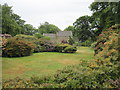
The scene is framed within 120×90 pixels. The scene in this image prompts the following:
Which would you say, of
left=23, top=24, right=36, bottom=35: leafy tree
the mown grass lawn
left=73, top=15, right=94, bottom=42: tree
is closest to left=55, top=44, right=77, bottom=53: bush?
the mown grass lawn

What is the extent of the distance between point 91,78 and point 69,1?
28.9 ft

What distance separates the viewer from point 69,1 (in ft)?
32.3

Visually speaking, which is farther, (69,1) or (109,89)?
(69,1)

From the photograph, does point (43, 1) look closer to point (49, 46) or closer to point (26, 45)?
point (26, 45)

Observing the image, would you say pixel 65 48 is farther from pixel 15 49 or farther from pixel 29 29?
pixel 29 29

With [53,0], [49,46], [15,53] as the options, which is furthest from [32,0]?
[49,46]

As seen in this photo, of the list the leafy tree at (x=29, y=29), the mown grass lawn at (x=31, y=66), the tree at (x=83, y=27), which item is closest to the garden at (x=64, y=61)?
the mown grass lawn at (x=31, y=66)

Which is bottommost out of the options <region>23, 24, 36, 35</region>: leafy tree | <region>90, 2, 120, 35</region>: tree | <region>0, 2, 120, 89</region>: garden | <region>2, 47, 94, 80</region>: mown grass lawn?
<region>2, 47, 94, 80</region>: mown grass lawn

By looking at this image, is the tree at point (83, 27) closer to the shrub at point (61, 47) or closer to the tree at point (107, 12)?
the tree at point (107, 12)

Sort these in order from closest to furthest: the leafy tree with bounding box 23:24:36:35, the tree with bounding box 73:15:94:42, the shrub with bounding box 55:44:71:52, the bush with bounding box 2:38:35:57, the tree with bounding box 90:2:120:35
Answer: the bush with bounding box 2:38:35:57 → the tree with bounding box 90:2:120:35 → the shrub with bounding box 55:44:71:52 → the tree with bounding box 73:15:94:42 → the leafy tree with bounding box 23:24:36:35

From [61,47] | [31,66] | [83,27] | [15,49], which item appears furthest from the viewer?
[83,27]

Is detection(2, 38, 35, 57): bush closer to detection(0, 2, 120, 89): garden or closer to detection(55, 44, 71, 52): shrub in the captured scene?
detection(0, 2, 120, 89): garden

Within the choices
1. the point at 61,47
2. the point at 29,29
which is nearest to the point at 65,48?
the point at 61,47

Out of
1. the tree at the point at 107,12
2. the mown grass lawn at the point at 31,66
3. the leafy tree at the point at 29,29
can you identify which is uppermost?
the leafy tree at the point at 29,29
